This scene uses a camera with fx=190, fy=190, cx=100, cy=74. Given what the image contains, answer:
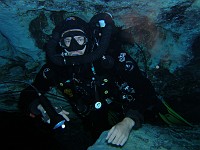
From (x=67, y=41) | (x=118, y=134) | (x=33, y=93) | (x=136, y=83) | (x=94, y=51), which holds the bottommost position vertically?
(x=118, y=134)

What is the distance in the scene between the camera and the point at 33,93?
3.11 meters

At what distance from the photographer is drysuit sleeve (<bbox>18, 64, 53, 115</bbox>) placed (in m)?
2.94

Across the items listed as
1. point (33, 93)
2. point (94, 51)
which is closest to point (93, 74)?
point (94, 51)

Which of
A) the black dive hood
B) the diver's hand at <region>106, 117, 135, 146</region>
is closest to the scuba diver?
the black dive hood

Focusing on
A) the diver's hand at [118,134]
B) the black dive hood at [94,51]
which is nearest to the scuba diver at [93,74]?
the black dive hood at [94,51]

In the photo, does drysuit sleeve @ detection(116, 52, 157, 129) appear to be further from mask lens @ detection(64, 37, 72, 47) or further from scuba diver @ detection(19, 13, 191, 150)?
mask lens @ detection(64, 37, 72, 47)

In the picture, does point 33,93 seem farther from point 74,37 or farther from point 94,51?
point 94,51

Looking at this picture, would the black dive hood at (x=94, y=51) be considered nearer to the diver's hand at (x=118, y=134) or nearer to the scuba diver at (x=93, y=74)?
the scuba diver at (x=93, y=74)

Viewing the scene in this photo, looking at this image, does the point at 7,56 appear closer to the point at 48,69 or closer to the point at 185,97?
the point at 48,69

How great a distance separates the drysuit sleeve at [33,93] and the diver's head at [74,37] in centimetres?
59

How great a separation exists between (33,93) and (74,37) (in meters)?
A: 1.13

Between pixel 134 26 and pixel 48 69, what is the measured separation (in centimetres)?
174

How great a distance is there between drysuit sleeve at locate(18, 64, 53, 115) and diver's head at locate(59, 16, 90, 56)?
586 millimetres

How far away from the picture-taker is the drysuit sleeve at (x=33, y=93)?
116 inches
